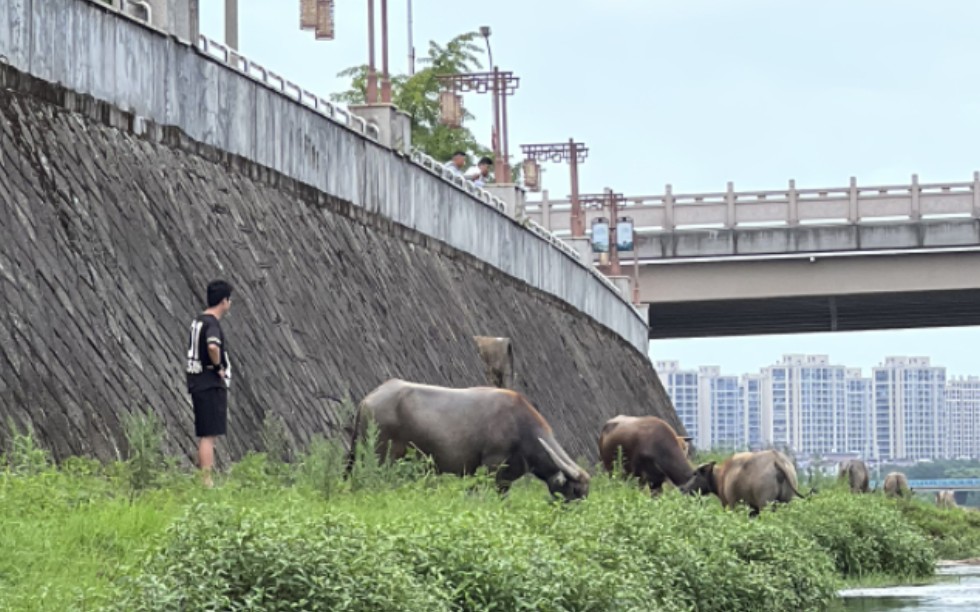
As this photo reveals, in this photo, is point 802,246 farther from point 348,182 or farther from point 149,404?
point 149,404

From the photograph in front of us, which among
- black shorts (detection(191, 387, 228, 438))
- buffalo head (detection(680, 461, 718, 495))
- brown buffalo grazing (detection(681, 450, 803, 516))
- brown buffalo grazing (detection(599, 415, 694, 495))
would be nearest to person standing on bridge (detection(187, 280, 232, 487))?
black shorts (detection(191, 387, 228, 438))

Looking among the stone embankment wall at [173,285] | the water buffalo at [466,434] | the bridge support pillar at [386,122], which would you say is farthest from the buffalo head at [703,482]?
the water buffalo at [466,434]

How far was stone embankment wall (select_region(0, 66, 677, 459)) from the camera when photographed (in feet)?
62.6

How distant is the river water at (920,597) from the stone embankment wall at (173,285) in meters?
5.97

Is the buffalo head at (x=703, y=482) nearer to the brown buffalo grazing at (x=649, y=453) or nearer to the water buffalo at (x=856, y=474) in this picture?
the brown buffalo grazing at (x=649, y=453)

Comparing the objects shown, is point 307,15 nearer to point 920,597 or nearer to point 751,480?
point 751,480

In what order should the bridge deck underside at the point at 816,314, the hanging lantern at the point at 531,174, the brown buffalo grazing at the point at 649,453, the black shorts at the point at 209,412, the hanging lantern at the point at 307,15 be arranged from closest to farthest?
the black shorts at the point at 209,412
the brown buffalo grazing at the point at 649,453
the hanging lantern at the point at 307,15
the hanging lantern at the point at 531,174
the bridge deck underside at the point at 816,314

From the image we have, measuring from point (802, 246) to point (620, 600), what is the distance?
185 ft

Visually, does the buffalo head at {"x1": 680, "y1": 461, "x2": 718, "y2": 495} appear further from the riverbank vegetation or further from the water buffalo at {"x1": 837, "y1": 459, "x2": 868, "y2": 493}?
the water buffalo at {"x1": 837, "y1": 459, "x2": 868, "y2": 493}

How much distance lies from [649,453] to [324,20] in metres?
12.0

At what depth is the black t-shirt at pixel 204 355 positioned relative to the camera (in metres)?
18.5

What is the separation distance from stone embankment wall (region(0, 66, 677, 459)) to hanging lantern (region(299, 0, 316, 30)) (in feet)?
17.4

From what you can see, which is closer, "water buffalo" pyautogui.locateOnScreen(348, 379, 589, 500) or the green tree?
"water buffalo" pyautogui.locateOnScreen(348, 379, 589, 500)

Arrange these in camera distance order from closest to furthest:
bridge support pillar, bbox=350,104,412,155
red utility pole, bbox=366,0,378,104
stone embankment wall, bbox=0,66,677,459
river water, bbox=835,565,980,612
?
stone embankment wall, bbox=0,66,677,459 < river water, bbox=835,565,980,612 < bridge support pillar, bbox=350,104,412,155 < red utility pole, bbox=366,0,378,104
